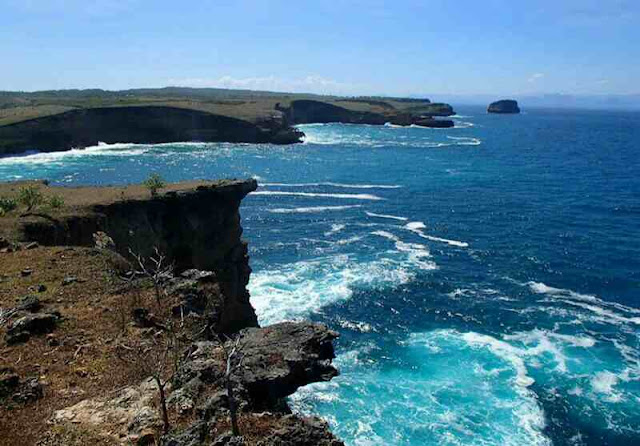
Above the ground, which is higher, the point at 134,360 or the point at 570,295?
the point at 134,360

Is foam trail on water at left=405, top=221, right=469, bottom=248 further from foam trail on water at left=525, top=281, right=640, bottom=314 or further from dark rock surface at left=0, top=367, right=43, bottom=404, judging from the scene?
dark rock surface at left=0, top=367, right=43, bottom=404

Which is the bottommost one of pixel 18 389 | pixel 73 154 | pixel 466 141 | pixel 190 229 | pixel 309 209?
pixel 309 209

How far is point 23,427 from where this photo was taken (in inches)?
651

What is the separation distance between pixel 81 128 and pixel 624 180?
145369 mm

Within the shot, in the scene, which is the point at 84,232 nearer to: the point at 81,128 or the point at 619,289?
the point at 619,289

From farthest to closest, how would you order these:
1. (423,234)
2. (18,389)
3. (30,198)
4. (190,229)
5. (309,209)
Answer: (309,209), (423,234), (190,229), (30,198), (18,389)

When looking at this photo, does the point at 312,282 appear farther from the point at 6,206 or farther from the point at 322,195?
the point at 322,195

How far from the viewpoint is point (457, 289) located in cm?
5562

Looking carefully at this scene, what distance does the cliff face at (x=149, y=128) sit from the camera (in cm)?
15350

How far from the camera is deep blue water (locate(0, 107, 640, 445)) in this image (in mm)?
35875

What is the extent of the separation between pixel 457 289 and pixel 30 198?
40.8 meters

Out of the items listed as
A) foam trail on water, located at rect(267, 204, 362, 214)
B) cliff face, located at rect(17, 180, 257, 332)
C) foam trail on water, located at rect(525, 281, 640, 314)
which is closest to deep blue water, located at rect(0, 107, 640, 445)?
foam trail on water, located at rect(525, 281, 640, 314)

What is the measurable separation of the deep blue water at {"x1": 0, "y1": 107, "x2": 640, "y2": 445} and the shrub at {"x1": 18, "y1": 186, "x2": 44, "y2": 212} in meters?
22.0

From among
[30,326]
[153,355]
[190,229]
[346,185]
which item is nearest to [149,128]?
[346,185]
